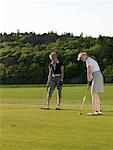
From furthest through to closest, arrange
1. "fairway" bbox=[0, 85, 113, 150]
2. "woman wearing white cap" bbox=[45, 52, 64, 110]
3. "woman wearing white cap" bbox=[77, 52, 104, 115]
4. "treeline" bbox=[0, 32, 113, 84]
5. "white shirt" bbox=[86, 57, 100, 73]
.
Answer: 1. "treeline" bbox=[0, 32, 113, 84]
2. "woman wearing white cap" bbox=[45, 52, 64, 110]
3. "white shirt" bbox=[86, 57, 100, 73]
4. "woman wearing white cap" bbox=[77, 52, 104, 115]
5. "fairway" bbox=[0, 85, 113, 150]

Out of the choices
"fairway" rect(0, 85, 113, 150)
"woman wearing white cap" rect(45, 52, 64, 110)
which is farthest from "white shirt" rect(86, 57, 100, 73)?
"woman wearing white cap" rect(45, 52, 64, 110)

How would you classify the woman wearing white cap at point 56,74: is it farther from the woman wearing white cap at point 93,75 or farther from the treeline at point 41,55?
the treeline at point 41,55

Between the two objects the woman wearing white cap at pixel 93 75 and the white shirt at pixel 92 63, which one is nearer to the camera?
the woman wearing white cap at pixel 93 75

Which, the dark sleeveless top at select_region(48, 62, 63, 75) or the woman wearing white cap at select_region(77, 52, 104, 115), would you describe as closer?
the woman wearing white cap at select_region(77, 52, 104, 115)

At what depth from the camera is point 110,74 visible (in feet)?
229

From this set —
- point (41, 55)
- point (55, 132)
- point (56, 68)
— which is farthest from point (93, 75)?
point (41, 55)

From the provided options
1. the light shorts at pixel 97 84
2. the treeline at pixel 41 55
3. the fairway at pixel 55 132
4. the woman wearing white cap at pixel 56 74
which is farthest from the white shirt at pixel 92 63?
the treeline at pixel 41 55

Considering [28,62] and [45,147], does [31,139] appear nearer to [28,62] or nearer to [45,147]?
[45,147]

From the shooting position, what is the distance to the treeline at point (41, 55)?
67.1 meters

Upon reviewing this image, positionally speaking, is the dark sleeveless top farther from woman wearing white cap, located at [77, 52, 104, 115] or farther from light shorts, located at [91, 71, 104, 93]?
light shorts, located at [91, 71, 104, 93]

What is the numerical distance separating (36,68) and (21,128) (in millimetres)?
60109

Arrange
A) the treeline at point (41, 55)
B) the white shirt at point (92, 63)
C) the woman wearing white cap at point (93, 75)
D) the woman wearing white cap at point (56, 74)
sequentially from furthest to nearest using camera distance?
the treeline at point (41, 55) < the woman wearing white cap at point (56, 74) < the white shirt at point (92, 63) < the woman wearing white cap at point (93, 75)

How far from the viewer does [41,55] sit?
7450cm

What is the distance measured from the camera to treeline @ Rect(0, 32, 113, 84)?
67125mm
